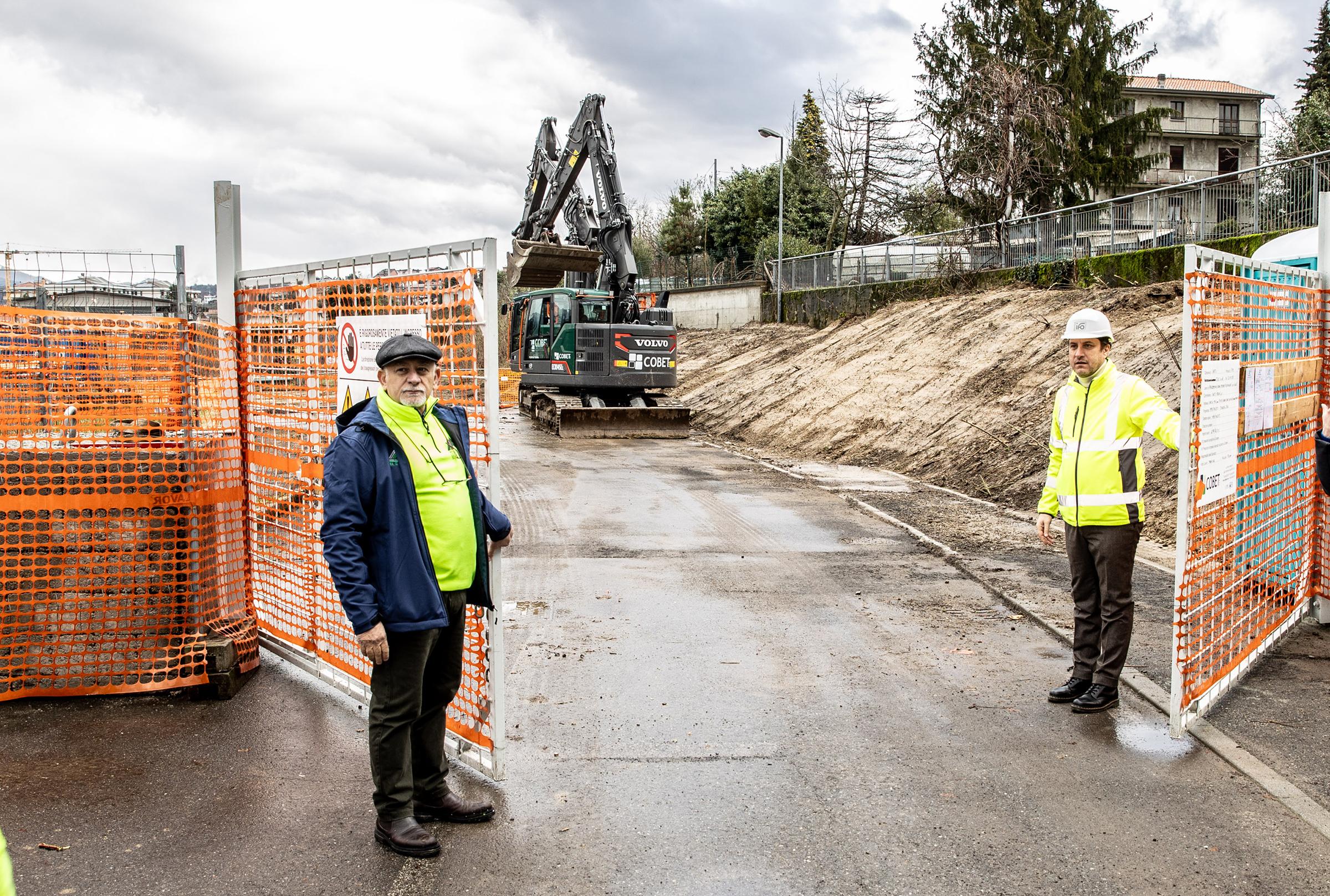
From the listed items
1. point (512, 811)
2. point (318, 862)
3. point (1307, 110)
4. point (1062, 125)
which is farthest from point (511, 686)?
point (1307, 110)

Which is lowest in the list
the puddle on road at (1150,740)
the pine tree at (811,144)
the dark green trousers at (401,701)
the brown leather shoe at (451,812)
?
the puddle on road at (1150,740)

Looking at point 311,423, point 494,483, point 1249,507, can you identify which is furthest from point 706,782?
point 1249,507

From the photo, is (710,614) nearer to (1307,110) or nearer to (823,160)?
(1307,110)

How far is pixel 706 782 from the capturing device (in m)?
4.88

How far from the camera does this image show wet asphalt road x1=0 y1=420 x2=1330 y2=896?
13.3ft

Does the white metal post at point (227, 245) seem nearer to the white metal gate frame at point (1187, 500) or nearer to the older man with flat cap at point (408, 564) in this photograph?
the older man with flat cap at point (408, 564)

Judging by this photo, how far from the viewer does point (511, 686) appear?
20.5 ft

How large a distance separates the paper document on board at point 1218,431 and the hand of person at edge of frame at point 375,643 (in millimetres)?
3844

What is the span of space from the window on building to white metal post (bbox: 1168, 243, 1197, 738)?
77501 mm

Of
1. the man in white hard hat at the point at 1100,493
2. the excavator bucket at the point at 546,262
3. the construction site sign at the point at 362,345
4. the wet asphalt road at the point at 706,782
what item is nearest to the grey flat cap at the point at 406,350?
the construction site sign at the point at 362,345

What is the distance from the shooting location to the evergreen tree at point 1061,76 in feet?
115

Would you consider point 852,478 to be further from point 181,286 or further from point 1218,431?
point 1218,431

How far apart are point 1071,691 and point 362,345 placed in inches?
165

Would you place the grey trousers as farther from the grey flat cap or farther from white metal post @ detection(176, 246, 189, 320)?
white metal post @ detection(176, 246, 189, 320)
